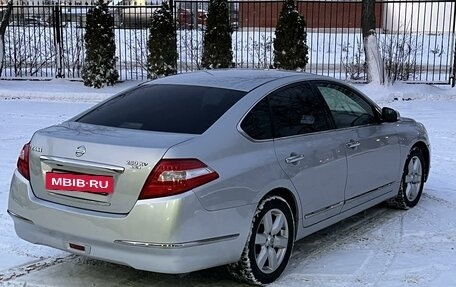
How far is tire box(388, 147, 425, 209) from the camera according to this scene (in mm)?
6039

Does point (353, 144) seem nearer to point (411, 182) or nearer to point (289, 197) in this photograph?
point (289, 197)

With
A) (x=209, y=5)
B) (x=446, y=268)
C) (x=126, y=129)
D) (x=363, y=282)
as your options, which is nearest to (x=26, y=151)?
(x=126, y=129)

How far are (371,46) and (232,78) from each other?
371 inches

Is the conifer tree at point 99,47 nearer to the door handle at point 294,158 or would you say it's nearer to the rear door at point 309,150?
the rear door at point 309,150

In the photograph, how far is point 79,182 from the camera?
152 inches

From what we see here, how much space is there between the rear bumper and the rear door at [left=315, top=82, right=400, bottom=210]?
1403 mm

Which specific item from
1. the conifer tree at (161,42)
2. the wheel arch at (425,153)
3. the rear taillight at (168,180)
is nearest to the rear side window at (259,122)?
the rear taillight at (168,180)

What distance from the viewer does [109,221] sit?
3.75 meters

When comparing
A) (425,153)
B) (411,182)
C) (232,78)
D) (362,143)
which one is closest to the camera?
(232,78)

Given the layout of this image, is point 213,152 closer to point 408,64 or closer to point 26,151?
point 26,151

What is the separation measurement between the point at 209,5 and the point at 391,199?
939cm

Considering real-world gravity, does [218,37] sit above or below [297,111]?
above

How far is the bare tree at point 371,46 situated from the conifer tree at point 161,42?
434 cm

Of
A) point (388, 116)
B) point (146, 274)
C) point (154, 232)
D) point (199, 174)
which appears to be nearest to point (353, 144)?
point (388, 116)
